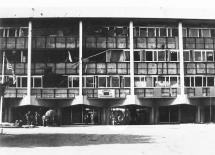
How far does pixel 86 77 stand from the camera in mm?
49031

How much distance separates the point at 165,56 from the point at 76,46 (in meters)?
9.64

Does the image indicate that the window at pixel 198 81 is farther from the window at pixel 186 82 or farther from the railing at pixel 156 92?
the railing at pixel 156 92

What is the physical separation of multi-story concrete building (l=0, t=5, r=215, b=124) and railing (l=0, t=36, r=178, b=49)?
0.35ft

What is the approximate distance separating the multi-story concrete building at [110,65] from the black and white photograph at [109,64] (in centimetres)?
11

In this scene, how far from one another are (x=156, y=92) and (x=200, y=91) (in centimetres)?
467

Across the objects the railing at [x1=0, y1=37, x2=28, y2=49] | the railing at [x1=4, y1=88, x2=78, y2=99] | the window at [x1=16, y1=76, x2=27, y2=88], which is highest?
the railing at [x1=0, y1=37, x2=28, y2=49]

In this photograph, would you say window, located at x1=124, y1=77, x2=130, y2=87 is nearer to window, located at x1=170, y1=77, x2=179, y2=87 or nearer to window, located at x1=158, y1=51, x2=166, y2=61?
window, located at x1=158, y1=51, x2=166, y2=61

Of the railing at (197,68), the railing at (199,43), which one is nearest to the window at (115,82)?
the railing at (197,68)

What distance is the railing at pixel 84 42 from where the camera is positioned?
4944 cm

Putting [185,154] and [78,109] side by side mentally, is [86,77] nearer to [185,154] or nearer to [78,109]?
[78,109]

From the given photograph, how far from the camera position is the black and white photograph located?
4862 cm

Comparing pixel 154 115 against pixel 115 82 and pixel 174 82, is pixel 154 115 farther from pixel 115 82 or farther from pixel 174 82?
pixel 115 82

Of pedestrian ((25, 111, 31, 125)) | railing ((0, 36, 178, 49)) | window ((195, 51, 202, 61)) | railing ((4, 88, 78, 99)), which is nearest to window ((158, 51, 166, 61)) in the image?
railing ((0, 36, 178, 49))

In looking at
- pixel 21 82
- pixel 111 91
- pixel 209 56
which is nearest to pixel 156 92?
pixel 111 91
